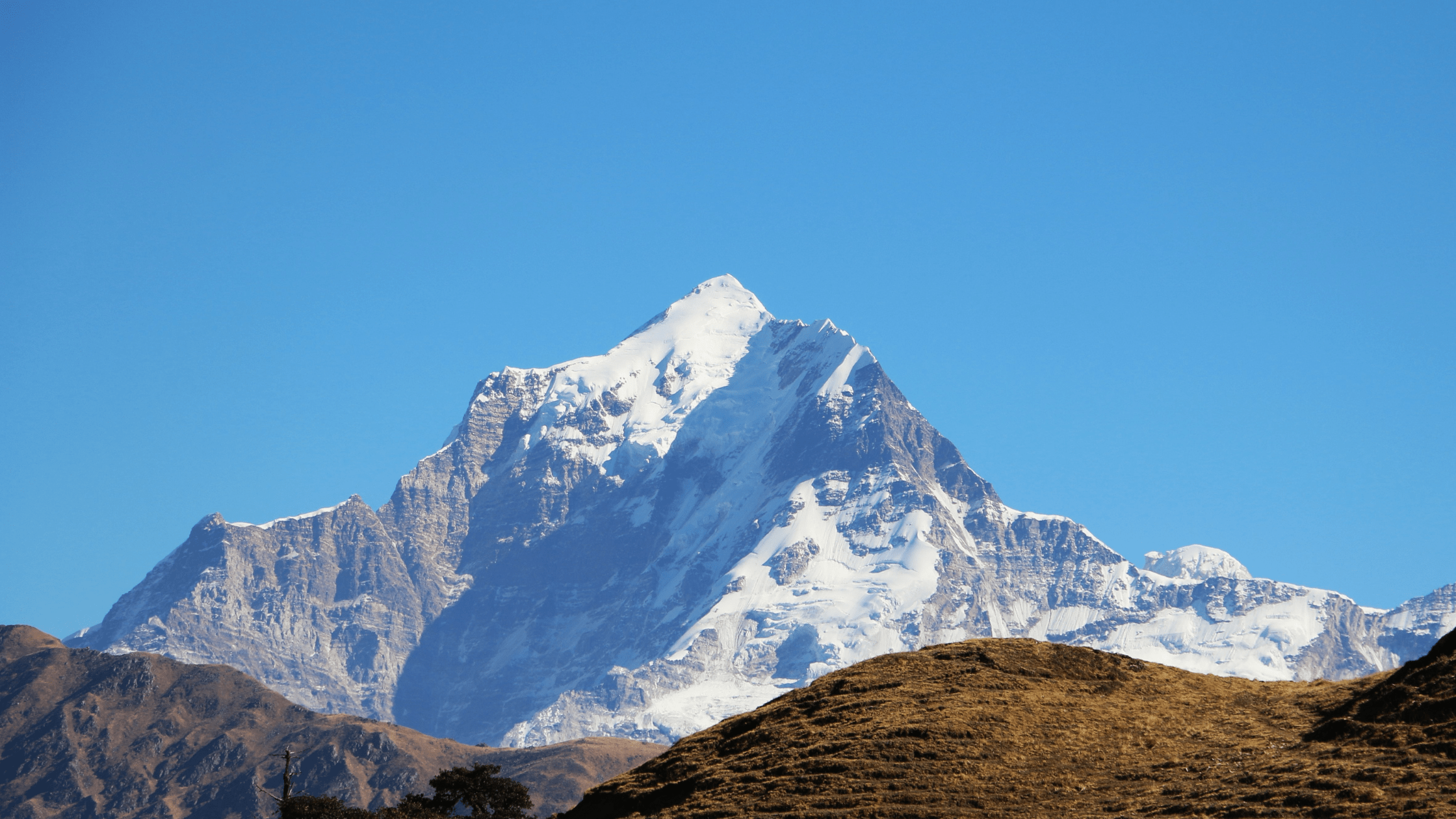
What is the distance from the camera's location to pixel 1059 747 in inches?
2379

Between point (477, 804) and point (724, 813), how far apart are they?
53.4m

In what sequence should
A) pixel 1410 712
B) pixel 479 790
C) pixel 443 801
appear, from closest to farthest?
pixel 1410 712 < pixel 443 801 < pixel 479 790

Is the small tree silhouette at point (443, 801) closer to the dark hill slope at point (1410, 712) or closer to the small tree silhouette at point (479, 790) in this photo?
the small tree silhouette at point (479, 790)

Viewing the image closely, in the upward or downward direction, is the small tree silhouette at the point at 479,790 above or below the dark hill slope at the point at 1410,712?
above

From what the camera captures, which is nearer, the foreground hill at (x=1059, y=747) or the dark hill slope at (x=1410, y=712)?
the foreground hill at (x=1059, y=747)

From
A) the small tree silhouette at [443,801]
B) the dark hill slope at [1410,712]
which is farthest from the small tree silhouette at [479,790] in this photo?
the dark hill slope at [1410,712]

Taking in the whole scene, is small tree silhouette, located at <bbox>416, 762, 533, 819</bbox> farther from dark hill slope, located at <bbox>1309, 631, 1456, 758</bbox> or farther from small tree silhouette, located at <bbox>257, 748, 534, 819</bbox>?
dark hill slope, located at <bbox>1309, 631, 1456, 758</bbox>

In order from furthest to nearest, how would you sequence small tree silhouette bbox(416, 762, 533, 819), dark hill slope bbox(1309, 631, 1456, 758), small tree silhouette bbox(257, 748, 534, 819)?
small tree silhouette bbox(416, 762, 533, 819) < small tree silhouette bbox(257, 748, 534, 819) < dark hill slope bbox(1309, 631, 1456, 758)

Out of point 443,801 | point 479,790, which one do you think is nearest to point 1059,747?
point 443,801

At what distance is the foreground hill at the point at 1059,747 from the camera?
5269cm

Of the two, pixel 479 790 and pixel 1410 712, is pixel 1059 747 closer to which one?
pixel 1410 712

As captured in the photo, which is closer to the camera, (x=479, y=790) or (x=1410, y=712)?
(x=1410, y=712)

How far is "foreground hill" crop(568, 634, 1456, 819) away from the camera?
52.7 metres

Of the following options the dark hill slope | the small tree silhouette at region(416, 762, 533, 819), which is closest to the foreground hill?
the dark hill slope
